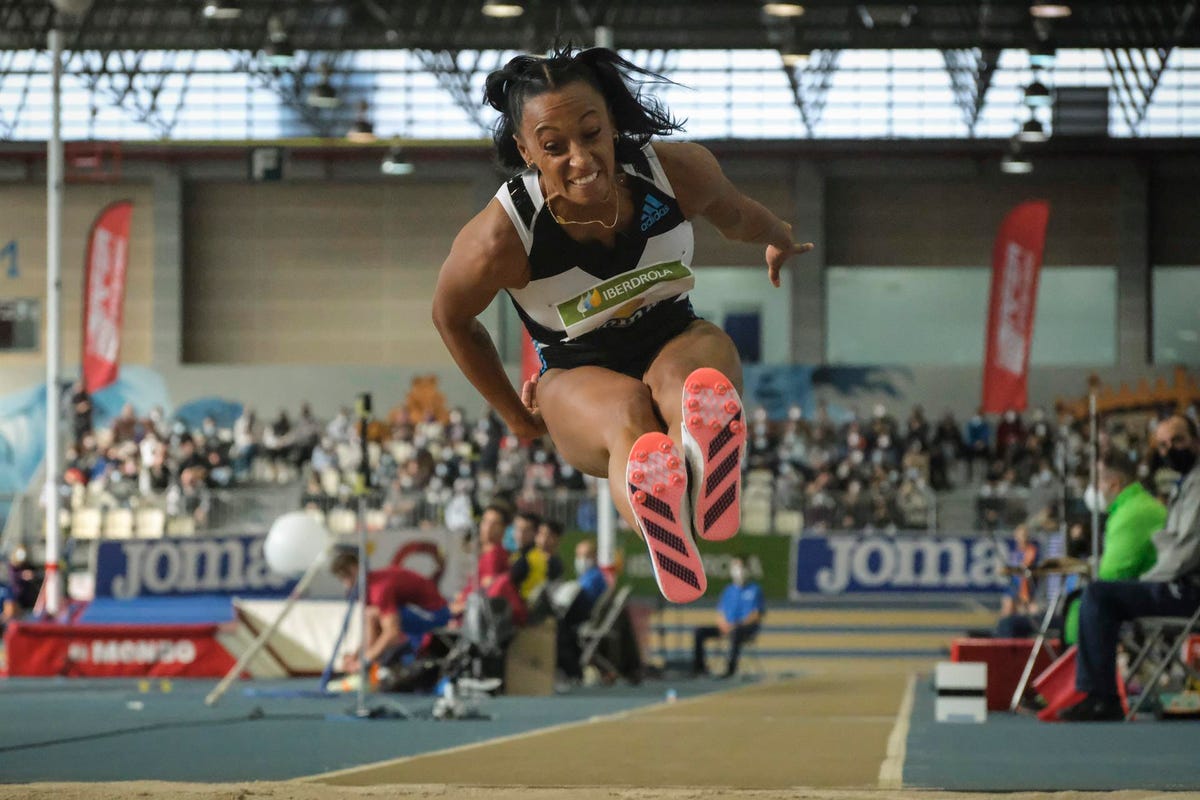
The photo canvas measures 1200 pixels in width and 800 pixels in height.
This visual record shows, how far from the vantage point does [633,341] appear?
17.6ft

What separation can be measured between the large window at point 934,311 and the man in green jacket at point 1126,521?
2252 cm

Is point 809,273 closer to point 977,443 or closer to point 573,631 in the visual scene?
point 977,443

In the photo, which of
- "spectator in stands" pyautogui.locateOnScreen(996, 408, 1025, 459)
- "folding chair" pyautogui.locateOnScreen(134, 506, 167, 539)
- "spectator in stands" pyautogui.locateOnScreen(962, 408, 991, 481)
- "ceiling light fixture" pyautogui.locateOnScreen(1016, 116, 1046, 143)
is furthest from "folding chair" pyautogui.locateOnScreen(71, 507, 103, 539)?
"ceiling light fixture" pyautogui.locateOnScreen(1016, 116, 1046, 143)

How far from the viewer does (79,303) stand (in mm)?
33094

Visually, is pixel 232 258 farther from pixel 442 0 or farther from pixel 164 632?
pixel 164 632

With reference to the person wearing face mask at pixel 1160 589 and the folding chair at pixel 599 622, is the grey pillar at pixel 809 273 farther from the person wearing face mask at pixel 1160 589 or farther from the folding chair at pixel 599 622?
the person wearing face mask at pixel 1160 589

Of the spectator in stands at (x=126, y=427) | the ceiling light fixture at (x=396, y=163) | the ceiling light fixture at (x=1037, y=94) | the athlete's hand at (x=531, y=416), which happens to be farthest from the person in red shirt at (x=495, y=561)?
the ceiling light fixture at (x=396, y=163)

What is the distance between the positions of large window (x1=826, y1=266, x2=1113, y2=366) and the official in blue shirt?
16.7 metres

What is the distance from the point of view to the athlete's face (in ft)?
15.9

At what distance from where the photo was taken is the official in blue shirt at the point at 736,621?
1623 cm

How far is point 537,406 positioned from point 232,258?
2925 centimetres

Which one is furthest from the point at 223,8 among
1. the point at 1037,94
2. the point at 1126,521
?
the point at 1037,94

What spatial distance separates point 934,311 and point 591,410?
28795 millimetres

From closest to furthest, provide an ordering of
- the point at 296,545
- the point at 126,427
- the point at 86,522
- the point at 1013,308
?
the point at 296,545 → the point at 86,522 → the point at 1013,308 → the point at 126,427
